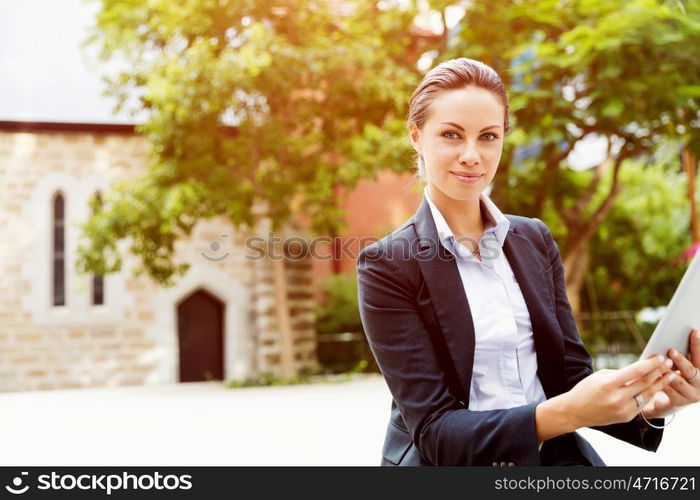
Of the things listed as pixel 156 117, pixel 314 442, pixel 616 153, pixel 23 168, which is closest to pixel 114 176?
pixel 23 168

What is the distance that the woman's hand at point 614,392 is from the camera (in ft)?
4.60

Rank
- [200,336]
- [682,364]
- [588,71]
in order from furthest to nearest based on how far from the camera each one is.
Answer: [200,336]
[588,71]
[682,364]

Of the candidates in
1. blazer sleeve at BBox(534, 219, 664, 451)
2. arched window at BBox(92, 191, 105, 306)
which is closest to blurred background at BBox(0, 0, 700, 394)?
arched window at BBox(92, 191, 105, 306)

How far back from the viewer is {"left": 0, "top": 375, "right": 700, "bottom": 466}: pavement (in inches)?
266

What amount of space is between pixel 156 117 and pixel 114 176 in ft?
14.3

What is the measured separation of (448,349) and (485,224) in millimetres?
374

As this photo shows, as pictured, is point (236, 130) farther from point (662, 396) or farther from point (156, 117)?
point (662, 396)

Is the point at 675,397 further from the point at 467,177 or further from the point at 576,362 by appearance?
the point at 467,177

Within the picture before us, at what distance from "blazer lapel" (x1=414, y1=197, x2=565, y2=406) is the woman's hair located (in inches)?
8.8

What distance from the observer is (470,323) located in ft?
5.45

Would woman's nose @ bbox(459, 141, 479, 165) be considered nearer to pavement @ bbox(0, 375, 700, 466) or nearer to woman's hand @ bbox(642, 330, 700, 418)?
woman's hand @ bbox(642, 330, 700, 418)

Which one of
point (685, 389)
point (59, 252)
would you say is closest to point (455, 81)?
point (685, 389)

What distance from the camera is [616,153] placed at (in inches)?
561

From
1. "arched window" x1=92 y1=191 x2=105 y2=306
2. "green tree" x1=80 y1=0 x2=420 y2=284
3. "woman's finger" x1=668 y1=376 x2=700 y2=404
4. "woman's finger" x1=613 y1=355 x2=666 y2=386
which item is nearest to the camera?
"woman's finger" x1=613 y1=355 x2=666 y2=386
